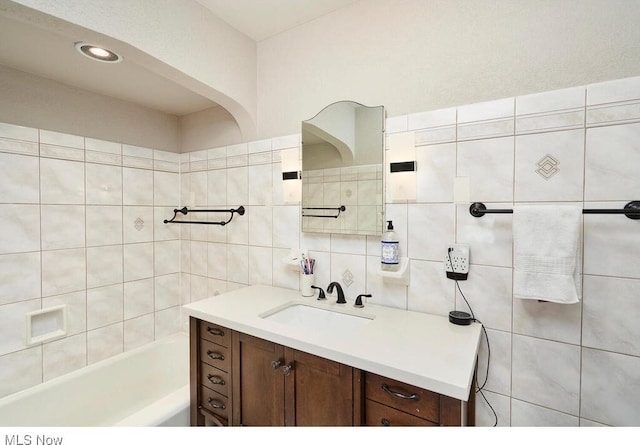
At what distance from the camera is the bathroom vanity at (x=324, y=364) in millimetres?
928

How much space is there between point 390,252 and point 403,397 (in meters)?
0.62

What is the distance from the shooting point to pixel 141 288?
7.41ft

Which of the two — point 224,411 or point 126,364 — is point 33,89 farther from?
point 224,411

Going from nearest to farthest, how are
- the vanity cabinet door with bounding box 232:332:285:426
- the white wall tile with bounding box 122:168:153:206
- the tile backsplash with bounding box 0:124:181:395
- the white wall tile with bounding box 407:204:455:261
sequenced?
the vanity cabinet door with bounding box 232:332:285:426, the white wall tile with bounding box 407:204:455:261, the tile backsplash with bounding box 0:124:181:395, the white wall tile with bounding box 122:168:153:206

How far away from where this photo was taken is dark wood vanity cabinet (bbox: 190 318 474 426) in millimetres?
948

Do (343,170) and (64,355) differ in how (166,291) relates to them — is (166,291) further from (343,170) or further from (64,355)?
(343,170)

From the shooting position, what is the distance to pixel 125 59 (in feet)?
4.91

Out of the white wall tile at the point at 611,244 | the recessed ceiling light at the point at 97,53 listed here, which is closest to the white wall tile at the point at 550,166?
the white wall tile at the point at 611,244

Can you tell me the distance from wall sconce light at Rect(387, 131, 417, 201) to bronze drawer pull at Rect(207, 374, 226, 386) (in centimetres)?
125

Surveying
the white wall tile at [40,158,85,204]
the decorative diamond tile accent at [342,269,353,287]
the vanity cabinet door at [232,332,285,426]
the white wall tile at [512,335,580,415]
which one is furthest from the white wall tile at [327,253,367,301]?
the white wall tile at [40,158,85,204]

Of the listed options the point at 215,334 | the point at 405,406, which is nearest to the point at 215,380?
the point at 215,334

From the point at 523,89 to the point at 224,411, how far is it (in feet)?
6.57

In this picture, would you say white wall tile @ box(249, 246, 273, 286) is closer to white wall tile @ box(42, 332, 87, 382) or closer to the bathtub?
the bathtub
